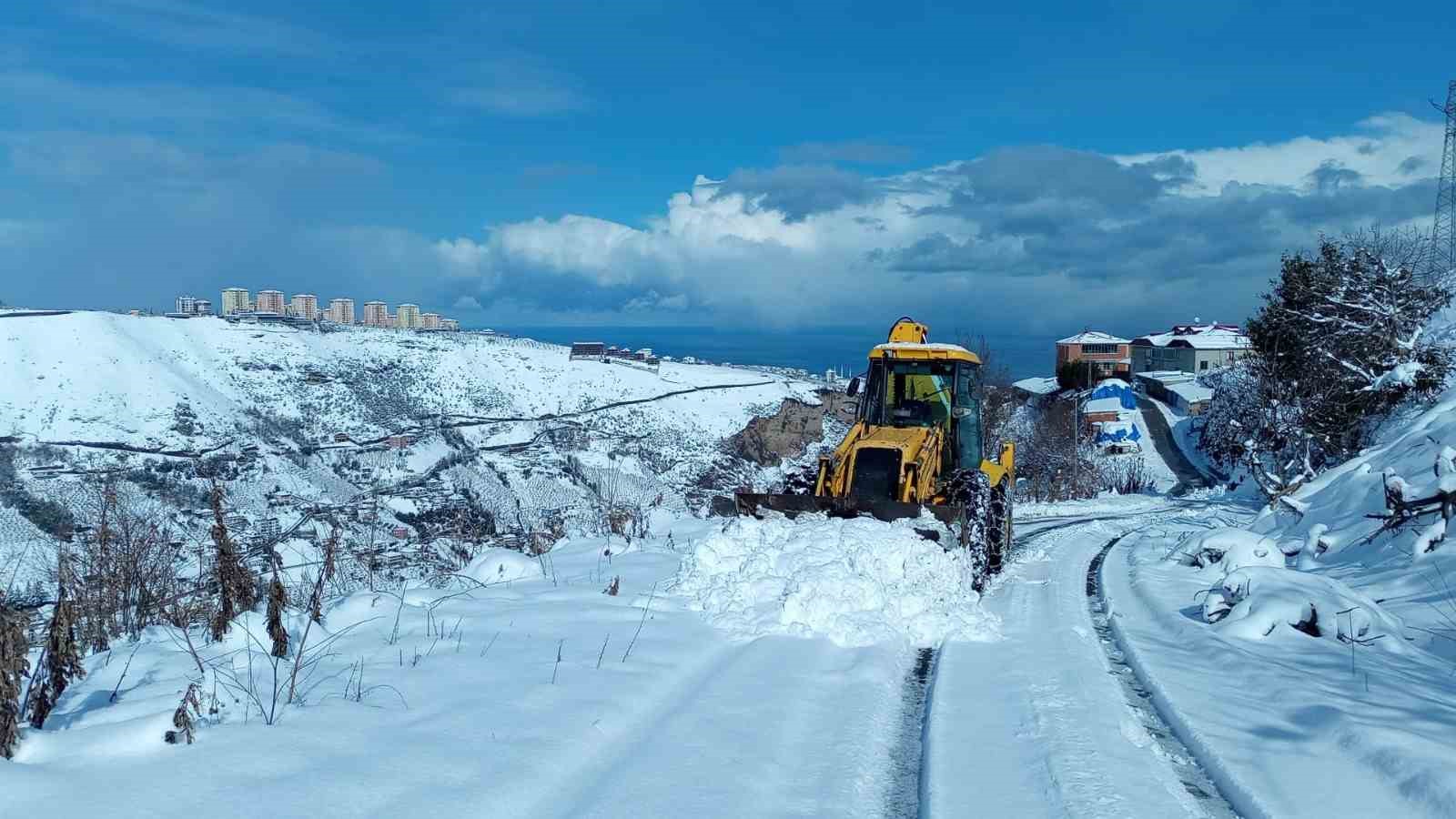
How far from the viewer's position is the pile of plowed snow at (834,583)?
6.84 m

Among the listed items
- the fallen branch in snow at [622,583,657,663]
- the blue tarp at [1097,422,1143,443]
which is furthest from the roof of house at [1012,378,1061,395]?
the fallen branch in snow at [622,583,657,663]

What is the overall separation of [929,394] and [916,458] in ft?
4.41

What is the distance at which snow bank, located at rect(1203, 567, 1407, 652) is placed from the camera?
6727mm

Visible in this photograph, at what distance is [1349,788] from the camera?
4.06 meters

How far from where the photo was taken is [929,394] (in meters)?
10.8

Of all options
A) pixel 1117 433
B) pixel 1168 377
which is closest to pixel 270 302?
pixel 1117 433

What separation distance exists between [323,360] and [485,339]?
14.7m

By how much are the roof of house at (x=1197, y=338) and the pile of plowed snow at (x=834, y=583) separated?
75.5 metres

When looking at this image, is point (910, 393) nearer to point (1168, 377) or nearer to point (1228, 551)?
point (1228, 551)

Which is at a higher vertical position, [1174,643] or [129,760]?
[129,760]

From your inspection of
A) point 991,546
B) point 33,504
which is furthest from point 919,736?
point 33,504

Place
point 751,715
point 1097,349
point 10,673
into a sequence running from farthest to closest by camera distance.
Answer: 1. point 1097,349
2. point 751,715
3. point 10,673

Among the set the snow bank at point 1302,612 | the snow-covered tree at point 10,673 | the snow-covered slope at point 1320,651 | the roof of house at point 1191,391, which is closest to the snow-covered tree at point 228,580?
the snow-covered tree at point 10,673

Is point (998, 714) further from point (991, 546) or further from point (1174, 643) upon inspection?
point (991, 546)
